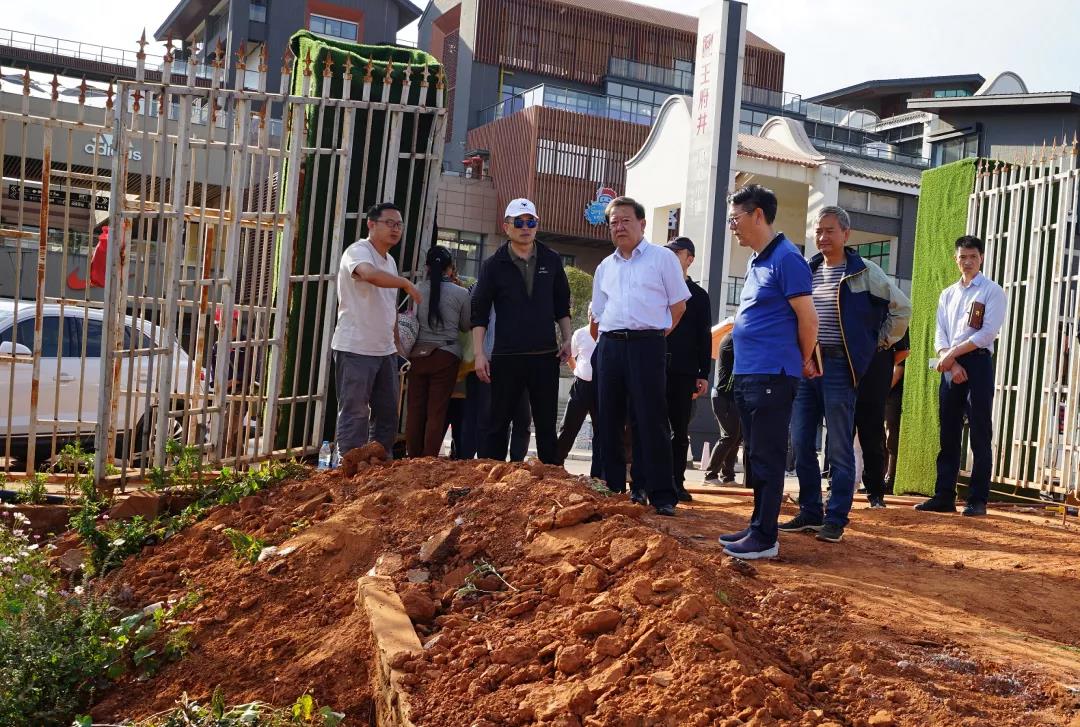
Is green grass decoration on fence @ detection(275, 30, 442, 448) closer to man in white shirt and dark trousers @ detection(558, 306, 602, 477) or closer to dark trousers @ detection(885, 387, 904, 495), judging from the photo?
man in white shirt and dark trousers @ detection(558, 306, 602, 477)

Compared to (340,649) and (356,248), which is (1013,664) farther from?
(356,248)

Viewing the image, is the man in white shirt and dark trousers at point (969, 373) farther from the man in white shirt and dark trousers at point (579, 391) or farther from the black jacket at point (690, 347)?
the man in white shirt and dark trousers at point (579, 391)

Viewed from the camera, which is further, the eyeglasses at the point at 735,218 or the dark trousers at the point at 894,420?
the dark trousers at the point at 894,420

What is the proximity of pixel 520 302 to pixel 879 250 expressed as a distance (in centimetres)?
2747

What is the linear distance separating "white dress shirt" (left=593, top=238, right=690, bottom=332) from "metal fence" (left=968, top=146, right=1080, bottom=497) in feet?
12.7

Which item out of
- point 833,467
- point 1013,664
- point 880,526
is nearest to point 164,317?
point 833,467

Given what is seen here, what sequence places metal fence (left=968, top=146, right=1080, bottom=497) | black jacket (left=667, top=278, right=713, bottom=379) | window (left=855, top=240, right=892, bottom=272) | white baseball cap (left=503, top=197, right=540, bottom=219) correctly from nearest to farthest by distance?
1. white baseball cap (left=503, top=197, right=540, bottom=219)
2. black jacket (left=667, top=278, right=713, bottom=379)
3. metal fence (left=968, top=146, right=1080, bottom=497)
4. window (left=855, top=240, right=892, bottom=272)

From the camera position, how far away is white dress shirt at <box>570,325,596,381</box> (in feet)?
27.7

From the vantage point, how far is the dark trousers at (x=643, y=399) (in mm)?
6355

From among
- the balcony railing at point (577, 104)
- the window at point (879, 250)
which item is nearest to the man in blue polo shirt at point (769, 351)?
the window at point (879, 250)

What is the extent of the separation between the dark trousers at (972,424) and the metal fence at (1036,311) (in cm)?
115

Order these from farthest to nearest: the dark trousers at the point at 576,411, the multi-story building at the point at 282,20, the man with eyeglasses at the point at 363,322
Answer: the multi-story building at the point at 282,20, the dark trousers at the point at 576,411, the man with eyeglasses at the point at 363,322

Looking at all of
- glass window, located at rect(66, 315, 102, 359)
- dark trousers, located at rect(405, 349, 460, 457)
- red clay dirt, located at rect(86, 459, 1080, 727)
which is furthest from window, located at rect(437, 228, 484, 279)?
red clay dirt, located at rect(86, 459, 1080, 727)

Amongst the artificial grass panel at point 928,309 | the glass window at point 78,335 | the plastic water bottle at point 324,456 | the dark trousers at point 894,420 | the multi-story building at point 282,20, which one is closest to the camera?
the plastic water bottle at point 324,456
